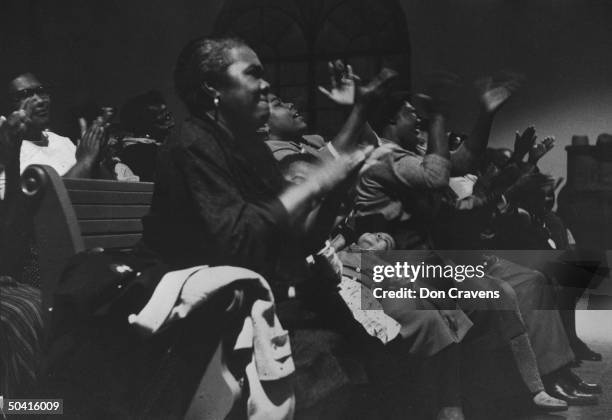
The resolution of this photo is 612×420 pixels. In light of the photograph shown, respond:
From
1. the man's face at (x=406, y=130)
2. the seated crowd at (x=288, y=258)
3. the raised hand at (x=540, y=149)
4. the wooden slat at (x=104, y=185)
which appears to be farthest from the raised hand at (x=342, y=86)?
the raised hand at (x=540, y=149)

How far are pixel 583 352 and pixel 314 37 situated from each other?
170cm

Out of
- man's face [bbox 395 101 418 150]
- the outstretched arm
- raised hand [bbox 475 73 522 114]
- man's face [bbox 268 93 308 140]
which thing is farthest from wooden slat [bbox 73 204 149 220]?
raised hand [bbox 475 73 522 114]

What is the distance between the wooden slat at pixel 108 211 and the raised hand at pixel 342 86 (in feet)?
2.52

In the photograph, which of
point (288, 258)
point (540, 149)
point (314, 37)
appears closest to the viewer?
point (288, 258)

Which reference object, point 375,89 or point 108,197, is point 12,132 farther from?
point 375,89

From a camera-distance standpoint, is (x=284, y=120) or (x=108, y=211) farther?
(x=284, y=120)

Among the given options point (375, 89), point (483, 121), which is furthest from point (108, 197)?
point (483, 121)

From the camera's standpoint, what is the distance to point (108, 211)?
3219mm

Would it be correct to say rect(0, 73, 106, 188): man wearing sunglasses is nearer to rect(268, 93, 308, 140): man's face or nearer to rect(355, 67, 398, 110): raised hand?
rect(268, 93, 308, 140): man's face

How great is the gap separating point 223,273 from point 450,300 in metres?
1.20

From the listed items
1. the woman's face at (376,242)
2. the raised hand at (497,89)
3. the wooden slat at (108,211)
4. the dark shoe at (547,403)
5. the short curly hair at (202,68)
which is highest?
the short curly hair at (202,68)

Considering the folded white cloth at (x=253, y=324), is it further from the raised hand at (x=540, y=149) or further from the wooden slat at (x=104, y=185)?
the raised hand at (x=540, y=149)

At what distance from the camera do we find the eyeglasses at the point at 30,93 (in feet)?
12.5

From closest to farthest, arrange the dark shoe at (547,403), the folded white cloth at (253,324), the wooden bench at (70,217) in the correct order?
the folded white cloth at (253,324) < the wooden bench at (70,217) < the dark shoe at (547,403)
